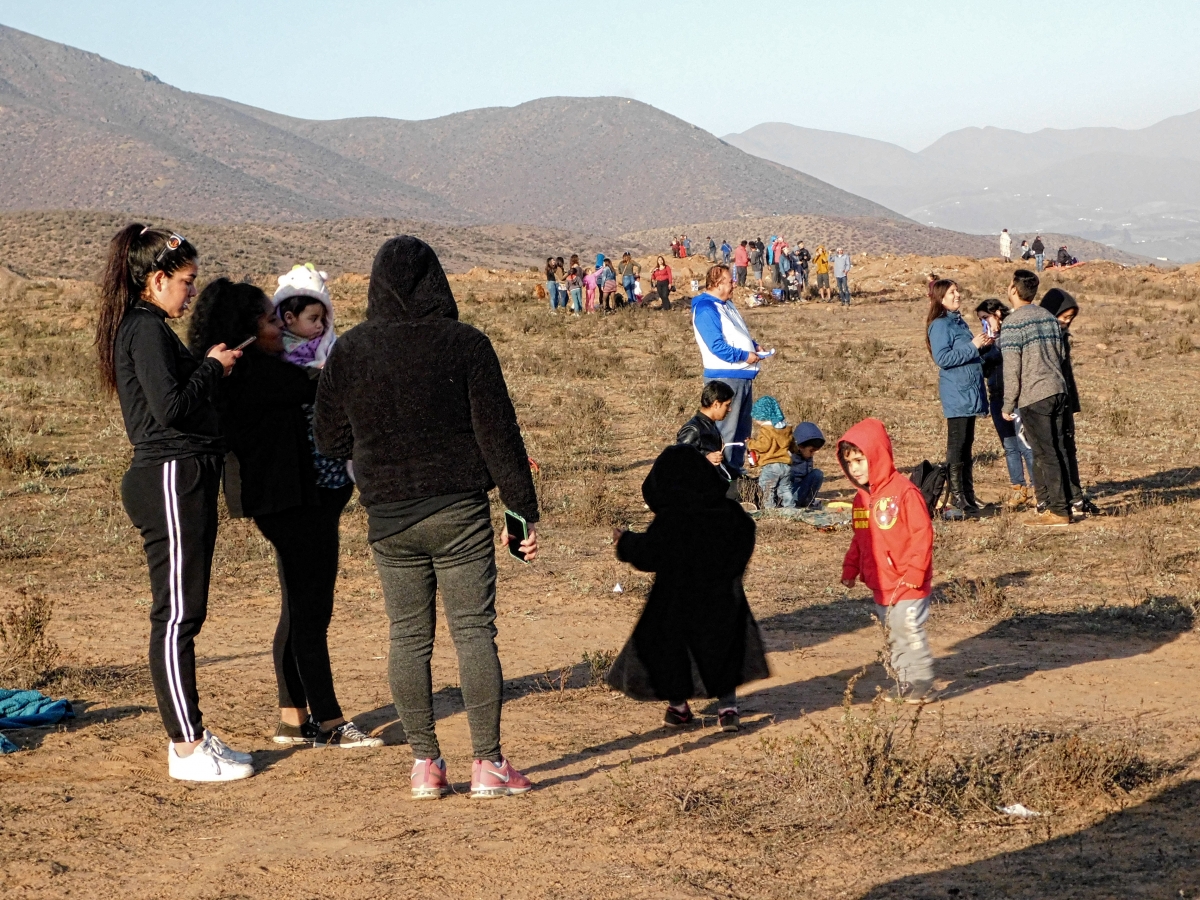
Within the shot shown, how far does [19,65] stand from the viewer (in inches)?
7047

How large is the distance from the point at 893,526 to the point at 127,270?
11.1ft

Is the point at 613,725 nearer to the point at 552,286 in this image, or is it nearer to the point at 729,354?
the point at 729,354

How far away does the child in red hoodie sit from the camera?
5.99 m

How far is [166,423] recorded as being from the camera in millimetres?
4738

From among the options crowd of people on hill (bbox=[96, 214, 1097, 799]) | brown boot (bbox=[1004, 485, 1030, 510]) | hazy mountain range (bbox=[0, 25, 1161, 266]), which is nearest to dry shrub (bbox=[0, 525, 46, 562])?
crowd of people on hill (bbox=[96, 214, 1097, 799])

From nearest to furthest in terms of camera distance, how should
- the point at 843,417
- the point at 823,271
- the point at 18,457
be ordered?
the point at 18,457, the point at 843,417, the point at 823,271

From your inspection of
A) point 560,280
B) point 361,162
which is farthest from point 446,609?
point 361,162

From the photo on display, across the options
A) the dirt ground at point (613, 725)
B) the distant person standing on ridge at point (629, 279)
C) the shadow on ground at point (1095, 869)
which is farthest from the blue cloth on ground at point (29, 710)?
the distant person standing on ridge at point (629, 279)

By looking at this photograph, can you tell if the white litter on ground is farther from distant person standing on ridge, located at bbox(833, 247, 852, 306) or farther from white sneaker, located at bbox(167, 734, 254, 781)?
distant person standing on ridge, located at bbox(833, 247, 852, 306)

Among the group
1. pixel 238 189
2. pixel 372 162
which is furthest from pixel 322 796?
pixel 372 162

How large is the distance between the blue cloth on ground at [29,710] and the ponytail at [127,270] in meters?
1.88

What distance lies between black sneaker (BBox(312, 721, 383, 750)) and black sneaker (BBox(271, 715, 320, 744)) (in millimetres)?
46

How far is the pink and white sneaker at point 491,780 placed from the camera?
15.5 ft

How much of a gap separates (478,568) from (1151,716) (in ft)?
10.2
